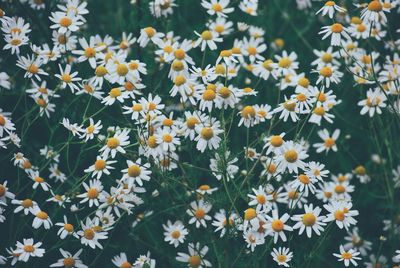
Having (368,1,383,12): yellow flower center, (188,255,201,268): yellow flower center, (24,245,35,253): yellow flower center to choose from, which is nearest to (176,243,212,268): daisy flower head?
(188,255,201,268): yellow flower center

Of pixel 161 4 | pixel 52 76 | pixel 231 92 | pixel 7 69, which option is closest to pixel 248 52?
pixel 161 4

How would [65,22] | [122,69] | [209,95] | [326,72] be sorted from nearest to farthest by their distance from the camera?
[209,95] < [122,69] < [326,72] < [65,22]

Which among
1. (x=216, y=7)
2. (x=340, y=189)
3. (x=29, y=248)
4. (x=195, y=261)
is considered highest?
(x=216, y=7)

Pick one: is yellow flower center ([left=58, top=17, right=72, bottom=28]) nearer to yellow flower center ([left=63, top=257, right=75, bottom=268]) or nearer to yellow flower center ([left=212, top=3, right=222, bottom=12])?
yellow flower center ([left=212, top=3, right=222, bottom=12])

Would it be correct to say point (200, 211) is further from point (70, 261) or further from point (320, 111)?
point (320, 111)

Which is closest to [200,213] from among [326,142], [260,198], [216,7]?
[260,198]

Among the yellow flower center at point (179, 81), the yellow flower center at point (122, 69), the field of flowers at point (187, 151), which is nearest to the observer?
the field of flowers at point (187, 151)

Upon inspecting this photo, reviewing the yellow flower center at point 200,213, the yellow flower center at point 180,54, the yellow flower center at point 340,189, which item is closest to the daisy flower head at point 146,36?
the yellow flower center at point 180,54

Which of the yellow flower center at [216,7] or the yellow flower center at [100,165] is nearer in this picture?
the yellow flower center at [100,165]

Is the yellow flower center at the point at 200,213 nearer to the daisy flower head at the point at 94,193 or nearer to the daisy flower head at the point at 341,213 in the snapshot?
the daisy flower head at the point at 94,193
